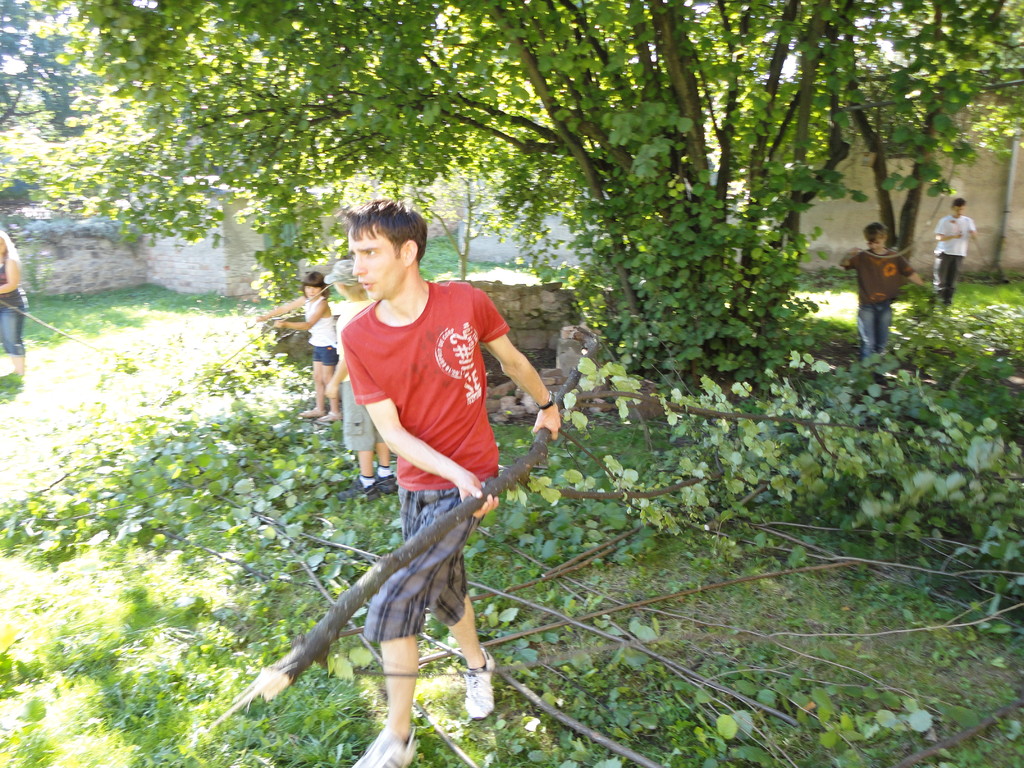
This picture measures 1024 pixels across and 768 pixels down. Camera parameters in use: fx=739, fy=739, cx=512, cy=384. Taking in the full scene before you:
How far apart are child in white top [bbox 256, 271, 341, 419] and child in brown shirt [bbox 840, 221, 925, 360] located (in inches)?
187

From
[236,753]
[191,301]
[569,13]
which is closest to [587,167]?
[569,13]

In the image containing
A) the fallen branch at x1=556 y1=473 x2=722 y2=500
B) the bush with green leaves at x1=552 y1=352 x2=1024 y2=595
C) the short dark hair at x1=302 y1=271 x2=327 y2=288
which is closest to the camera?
the fallen branch at x1=556 y1=473 x2=722 y2=500

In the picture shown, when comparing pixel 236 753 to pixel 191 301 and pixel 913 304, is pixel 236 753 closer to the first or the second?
pixel 913 304

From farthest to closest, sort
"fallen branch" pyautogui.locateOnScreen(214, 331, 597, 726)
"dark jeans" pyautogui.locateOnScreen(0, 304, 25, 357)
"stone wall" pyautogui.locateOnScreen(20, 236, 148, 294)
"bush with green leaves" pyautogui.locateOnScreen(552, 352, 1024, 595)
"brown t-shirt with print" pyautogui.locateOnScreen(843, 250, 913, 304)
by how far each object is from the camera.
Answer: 1. "stone wall" pyautogui.locateOnScreen(20, 236, 148, 294)
2. "dark jeans" pyautogui.locateOnScreen(0, 304, 25, 357)
3. "brown t-shirt with print" pyautogui.locateOnScreen(843, 250, 913, 304)
4. "bush with green leaves" pyautogui.locateOnScreen(552, 352, 1024, 595)
5. "fallen branch" pyautogui.locateOnScreen(214, 331, 597, 726)

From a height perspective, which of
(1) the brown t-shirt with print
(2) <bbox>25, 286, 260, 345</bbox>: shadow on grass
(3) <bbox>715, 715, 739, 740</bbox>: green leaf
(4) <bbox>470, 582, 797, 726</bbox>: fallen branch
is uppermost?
(1) the brown t-shirt with print

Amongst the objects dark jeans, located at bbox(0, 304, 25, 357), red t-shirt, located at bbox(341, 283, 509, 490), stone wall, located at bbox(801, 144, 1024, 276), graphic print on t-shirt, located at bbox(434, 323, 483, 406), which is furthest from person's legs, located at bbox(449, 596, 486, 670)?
stone wall, located at bbox(801, 144, 1024, 276)

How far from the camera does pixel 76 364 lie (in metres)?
8.37

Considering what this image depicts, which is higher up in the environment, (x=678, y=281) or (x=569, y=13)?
(x=569, y=13)

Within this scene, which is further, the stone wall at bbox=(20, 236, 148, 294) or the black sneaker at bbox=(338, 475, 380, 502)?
the stone wall at bbox=(20, 236, 148, 294)

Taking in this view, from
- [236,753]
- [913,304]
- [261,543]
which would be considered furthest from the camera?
[913,304]

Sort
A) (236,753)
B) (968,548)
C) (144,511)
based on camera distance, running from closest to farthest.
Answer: (236,753) → (968,548) → (144,511)

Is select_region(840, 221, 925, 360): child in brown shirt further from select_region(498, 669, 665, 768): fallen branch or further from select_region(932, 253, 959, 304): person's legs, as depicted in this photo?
select_region(498, 669, 665, 768): fallen branch

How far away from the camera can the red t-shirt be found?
2426mm

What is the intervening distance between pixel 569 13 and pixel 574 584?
161 inches
